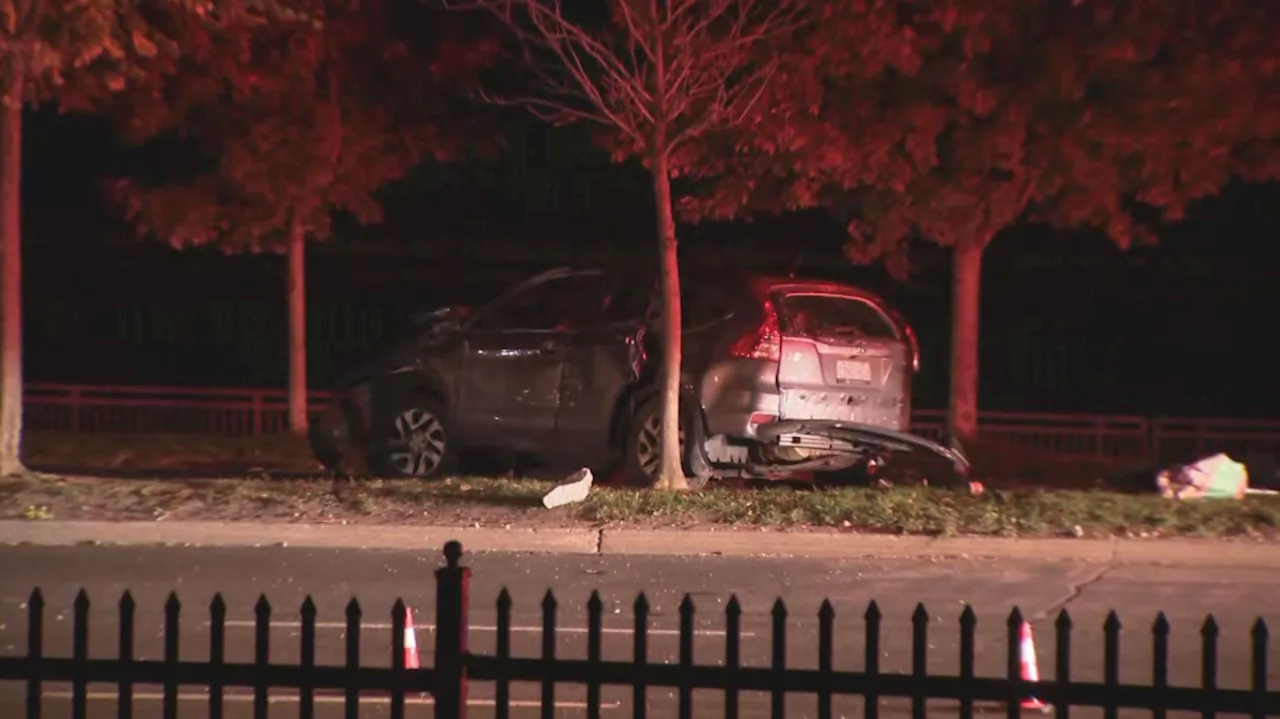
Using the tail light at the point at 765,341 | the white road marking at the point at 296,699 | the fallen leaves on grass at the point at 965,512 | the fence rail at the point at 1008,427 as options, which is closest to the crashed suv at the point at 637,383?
the tail light at the point at 765,341

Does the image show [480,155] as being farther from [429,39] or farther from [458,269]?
[458,269]

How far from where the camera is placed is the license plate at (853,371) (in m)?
13.0

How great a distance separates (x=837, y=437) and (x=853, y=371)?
22.9 inches

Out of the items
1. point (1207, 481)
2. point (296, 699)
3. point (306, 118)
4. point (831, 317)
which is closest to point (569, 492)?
point (831, 317)

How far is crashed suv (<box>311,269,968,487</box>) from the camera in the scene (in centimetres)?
1294

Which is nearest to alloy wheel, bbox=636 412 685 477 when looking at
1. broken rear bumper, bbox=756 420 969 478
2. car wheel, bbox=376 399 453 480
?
broken rear bumper, bbox=756 420 969 478

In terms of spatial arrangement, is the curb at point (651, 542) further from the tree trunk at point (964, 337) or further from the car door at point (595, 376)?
the tree trunk at point (964, 337)

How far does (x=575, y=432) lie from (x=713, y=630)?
517 centimetres

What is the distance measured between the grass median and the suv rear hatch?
0.69 meters

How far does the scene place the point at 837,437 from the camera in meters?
12.9

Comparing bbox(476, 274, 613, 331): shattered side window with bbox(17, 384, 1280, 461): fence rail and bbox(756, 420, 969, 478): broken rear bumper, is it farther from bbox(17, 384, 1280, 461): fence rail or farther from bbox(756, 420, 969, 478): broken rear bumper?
bbox(17, 384, 1280, 461): fence rail

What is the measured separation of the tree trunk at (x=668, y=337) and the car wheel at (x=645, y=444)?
1.70ft

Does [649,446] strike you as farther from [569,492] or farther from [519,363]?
[569,492]

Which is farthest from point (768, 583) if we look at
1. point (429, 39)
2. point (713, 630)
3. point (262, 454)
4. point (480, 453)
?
point (429, 39)
